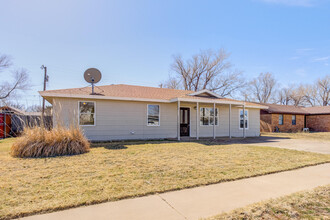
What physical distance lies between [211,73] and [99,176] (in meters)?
27.4

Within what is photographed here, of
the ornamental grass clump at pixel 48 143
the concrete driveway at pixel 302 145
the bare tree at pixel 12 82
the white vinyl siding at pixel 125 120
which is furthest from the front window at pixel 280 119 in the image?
the bare tree at pixel 12 82

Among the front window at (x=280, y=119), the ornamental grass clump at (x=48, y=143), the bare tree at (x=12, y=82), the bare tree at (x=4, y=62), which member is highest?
the bare tree at (x=4, y=62)

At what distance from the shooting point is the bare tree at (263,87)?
1623 inches

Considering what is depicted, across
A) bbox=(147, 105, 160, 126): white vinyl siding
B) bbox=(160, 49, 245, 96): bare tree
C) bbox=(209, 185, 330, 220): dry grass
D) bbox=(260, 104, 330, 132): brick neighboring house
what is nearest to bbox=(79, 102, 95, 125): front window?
bbox=(147, 105, 160, 126): white vinyl siding

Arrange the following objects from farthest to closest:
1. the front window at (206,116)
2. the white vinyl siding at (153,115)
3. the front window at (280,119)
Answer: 1. the front window at (280,119)
2. the front window at (206,116)
3. the white vinyl siding at (153,115)

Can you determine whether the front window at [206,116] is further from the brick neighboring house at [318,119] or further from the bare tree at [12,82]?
the bare tree at [12,82]

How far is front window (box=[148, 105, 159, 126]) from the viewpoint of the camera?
1220 cm

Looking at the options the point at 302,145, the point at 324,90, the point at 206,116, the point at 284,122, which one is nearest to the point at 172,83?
the point at 284,122

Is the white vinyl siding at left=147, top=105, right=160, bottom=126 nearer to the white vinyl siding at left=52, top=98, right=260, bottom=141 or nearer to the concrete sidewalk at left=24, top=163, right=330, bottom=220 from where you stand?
the white vinyl siding at left=52, top=98, right=260, bottom=141

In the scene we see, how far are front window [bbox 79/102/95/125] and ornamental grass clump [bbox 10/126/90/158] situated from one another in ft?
11.1

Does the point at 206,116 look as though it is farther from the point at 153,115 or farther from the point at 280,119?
the point at 280,119

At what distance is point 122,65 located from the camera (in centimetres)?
1725

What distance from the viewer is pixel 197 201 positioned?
3145 millimetres

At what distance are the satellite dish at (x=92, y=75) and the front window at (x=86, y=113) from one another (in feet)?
5.04
